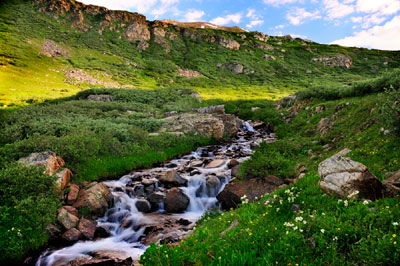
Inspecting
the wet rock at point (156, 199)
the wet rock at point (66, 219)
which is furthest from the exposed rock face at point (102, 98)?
the wet rock at point (66, 219)

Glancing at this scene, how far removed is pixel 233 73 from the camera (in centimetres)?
13225

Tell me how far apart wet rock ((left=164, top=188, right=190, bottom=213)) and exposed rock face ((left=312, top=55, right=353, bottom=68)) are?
17392 cm

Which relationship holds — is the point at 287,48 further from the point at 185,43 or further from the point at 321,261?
the point at 321,261

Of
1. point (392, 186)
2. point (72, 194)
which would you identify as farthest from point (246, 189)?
point (72, 194)

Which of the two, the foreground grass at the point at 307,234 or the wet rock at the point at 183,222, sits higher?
the foreground grass at the point at 307,234

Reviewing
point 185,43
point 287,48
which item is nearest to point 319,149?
point 185,43

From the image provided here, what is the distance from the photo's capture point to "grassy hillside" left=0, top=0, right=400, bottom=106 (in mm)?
74375

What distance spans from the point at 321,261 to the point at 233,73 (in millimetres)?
134781

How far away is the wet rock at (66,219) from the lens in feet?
31.7

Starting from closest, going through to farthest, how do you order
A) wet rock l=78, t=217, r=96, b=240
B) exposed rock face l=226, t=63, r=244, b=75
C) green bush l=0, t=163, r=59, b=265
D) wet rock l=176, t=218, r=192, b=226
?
green bush l=0, t=163, r=59, b=265 < wet rock l=78, t=217, r=96, b=240 < wet rock l=176, t=218, r=192, b=226 < exposed rock face l=226, t=63, r=244, b=75

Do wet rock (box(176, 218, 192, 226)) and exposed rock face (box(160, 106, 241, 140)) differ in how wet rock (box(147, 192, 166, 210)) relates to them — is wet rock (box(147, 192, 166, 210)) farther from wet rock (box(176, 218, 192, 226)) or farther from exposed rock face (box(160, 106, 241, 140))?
exposed rock face (box(160, 106, 241, 140))

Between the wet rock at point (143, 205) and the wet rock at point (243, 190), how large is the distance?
12.7 ft

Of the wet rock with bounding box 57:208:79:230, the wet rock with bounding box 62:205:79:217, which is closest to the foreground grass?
the wet rock with bounding box 57:208:79:230

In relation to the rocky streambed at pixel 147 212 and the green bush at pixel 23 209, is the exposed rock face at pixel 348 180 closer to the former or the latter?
the rocky streambed at pixel 147 212
